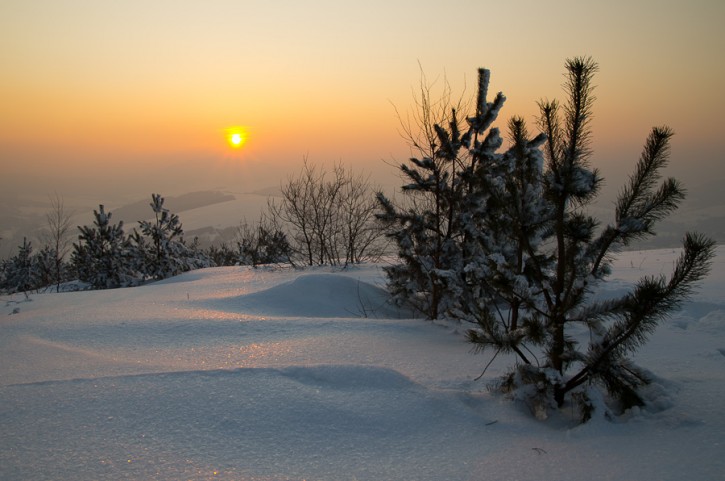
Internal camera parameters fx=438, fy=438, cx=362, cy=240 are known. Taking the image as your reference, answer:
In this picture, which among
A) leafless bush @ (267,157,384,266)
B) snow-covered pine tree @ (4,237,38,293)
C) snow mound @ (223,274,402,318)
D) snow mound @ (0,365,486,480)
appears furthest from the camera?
snow-covered pine tree @ (4,237,38,293)

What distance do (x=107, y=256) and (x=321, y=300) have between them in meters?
14.3

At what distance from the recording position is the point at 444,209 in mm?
5773

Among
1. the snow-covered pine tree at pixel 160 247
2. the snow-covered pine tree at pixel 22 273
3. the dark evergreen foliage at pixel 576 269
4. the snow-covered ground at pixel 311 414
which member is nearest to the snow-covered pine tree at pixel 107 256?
the snow-covered pine tree at pixel 160 247

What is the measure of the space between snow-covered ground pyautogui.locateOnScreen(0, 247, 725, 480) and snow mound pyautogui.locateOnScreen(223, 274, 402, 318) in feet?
6.74

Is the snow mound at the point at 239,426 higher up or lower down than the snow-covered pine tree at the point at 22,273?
lower down

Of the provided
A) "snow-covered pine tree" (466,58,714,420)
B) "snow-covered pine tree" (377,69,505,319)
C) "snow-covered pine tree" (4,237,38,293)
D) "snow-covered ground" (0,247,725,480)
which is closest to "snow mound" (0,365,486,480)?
"snow-covered ground" (0,247,725,480)

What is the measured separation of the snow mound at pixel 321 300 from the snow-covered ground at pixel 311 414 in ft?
6.74

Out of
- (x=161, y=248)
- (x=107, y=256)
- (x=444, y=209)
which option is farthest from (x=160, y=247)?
(x=444, y=209)

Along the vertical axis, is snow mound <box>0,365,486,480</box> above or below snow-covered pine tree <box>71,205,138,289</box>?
below

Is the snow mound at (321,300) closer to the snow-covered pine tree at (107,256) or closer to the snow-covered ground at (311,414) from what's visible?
the snow-covered ground at (311,414)

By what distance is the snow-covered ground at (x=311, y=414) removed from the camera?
6.68 ft

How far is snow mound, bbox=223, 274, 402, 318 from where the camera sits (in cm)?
654

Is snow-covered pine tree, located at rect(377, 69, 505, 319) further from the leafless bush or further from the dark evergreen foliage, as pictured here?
the leafless bush

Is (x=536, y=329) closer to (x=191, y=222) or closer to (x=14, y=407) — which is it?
(x=14, y=407)
